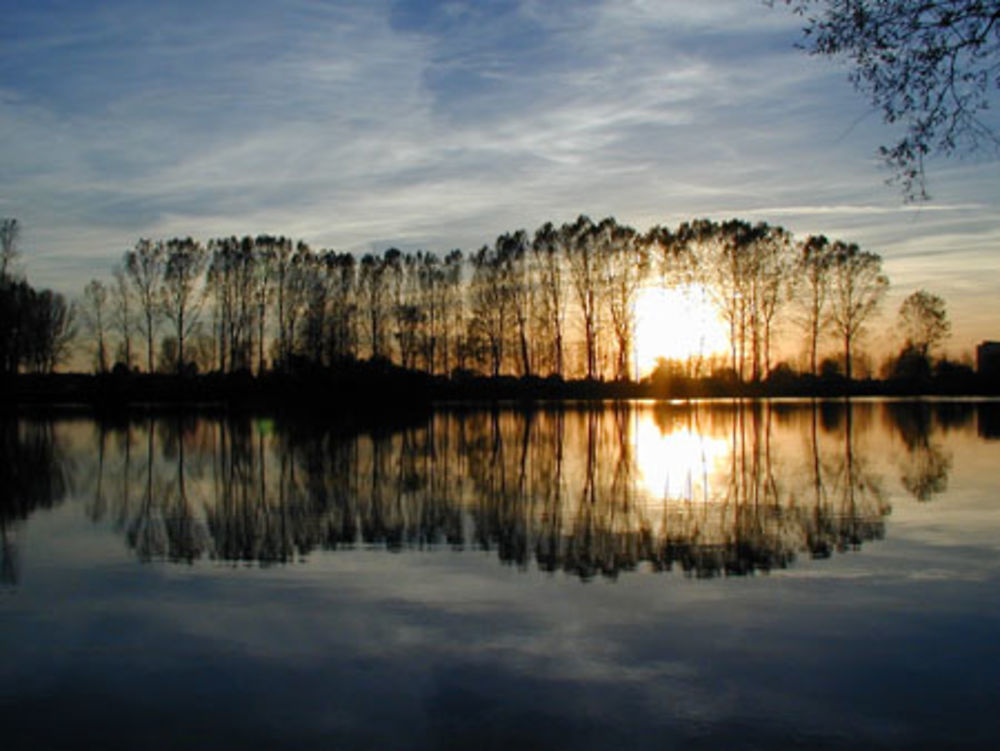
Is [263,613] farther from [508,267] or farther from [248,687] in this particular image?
[508,267]

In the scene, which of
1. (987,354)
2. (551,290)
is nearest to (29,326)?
(551,290)

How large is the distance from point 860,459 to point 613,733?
1661 cm

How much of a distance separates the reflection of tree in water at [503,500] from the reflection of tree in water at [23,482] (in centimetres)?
71

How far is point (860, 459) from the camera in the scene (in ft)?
64.8

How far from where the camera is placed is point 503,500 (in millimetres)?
13711

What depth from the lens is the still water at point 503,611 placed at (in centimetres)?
507

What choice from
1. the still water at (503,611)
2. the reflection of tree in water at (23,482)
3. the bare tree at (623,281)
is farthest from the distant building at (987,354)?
the reflection of tree in water at (23,482)

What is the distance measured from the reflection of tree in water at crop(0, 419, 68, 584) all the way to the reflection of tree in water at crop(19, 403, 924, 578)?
0.71 m

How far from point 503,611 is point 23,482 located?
13.0 meters

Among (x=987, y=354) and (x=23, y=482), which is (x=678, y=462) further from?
(x=987, y=354)

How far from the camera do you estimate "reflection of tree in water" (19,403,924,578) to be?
10.1m

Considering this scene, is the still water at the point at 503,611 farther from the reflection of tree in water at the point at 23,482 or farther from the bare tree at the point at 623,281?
the bare tree at the point at 623,281

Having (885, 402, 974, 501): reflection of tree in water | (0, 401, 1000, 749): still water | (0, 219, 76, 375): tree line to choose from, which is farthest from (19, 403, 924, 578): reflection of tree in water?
(0, 219, 76, 375): tree line

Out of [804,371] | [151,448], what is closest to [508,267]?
[804,371]
